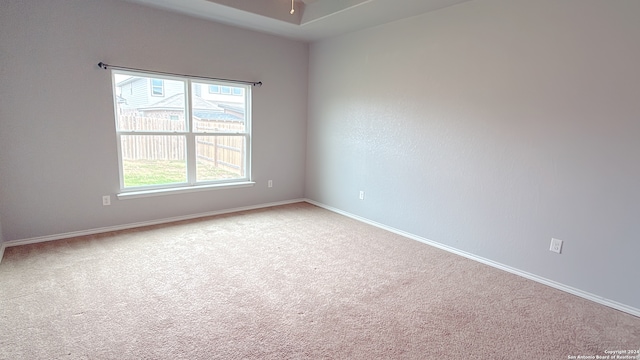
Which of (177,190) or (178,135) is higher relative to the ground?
(178,135)

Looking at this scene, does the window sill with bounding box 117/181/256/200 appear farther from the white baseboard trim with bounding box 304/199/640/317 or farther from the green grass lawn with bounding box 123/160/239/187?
the white baseboard trim with bounding box 304/199/640/317

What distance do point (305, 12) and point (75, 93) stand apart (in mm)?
2687

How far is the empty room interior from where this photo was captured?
6.94ft

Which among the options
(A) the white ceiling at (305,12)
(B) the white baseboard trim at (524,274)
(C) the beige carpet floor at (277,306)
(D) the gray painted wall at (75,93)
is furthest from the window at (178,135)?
(B) the white baseboard trim at (524,274)

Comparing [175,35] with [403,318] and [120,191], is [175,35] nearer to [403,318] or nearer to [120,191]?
[120,191]

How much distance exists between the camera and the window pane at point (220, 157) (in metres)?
4.31

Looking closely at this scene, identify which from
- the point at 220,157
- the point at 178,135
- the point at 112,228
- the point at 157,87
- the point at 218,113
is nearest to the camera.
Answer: the point at 112,228

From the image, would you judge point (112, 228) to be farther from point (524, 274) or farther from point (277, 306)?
point (524, 274)

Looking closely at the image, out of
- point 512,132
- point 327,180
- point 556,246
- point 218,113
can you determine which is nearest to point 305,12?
point 218,113

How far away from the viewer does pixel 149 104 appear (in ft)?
12.3

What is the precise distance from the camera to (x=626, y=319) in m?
2.27

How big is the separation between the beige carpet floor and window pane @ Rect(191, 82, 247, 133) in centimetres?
164

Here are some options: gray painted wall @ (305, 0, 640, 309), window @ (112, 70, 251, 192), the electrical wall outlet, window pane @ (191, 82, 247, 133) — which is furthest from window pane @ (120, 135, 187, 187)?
the electrical wall outlet

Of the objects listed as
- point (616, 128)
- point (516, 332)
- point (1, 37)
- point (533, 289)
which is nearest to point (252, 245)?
point (516, 332)
